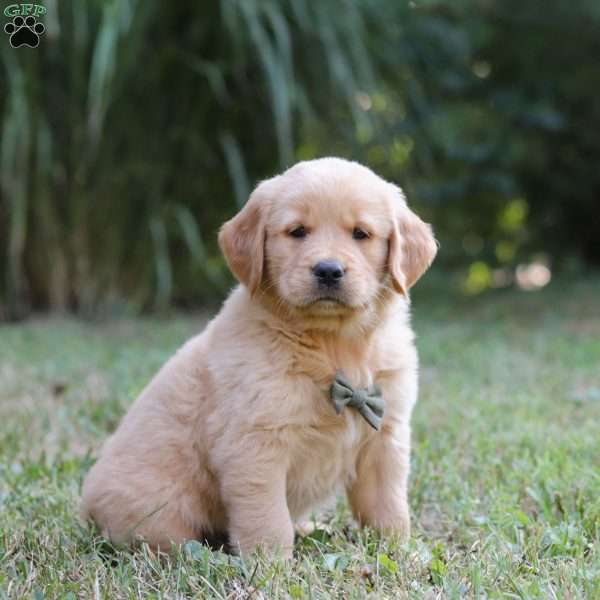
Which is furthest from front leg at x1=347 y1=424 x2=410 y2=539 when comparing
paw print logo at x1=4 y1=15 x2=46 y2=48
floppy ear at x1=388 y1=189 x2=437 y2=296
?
paw print logo at x1=4 y1=15 x2=46 y2=48

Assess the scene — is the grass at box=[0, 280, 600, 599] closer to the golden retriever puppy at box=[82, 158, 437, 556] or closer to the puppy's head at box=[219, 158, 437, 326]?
the golden retriever puppy at box=[82, 158, 437, 556]

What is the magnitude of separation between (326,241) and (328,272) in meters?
0.12

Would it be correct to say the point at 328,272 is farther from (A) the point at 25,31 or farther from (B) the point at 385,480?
(A) the point at 25,31

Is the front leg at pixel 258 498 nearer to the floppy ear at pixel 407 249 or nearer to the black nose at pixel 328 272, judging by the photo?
the black nose at pixel 328 272

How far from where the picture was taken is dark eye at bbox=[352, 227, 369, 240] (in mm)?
2605

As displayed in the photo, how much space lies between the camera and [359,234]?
2.62m

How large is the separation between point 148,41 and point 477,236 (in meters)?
5.25

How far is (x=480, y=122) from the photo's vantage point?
8.45m

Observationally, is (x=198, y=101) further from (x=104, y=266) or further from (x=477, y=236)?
(x=477, y=236)

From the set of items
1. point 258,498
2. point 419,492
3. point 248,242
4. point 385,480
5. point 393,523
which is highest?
point 248,242

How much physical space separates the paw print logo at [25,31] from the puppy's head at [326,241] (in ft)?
12.7

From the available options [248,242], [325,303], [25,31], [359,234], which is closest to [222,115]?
[25,31]

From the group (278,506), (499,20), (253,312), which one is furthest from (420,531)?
(499,20)

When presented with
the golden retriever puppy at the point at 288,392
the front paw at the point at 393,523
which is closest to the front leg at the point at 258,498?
the golden retriever puppy at the point at 288,392
